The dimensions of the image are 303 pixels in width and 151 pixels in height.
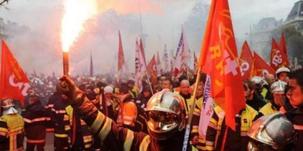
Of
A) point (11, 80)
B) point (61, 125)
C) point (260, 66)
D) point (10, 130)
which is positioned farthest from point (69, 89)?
point (260, 66)

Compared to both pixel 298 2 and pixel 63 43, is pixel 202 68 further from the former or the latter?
pixel 298 2

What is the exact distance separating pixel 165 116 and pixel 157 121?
8 cm

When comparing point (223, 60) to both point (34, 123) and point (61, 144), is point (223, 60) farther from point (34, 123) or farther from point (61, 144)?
point (34, 123)

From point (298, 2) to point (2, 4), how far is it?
5971 cm

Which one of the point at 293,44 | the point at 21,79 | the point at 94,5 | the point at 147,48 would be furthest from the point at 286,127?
the point at 293,44

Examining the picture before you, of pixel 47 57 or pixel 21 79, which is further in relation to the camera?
pixel 47 57

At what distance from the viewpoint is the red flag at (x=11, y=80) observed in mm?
10992

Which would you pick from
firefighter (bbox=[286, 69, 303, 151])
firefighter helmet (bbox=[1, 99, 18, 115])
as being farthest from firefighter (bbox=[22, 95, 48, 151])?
firefighter (bbox=[286, 69, 303, 151])

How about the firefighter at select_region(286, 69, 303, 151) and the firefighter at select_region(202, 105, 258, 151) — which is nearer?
the firefighter at select_region(286, 69, 303, 151)

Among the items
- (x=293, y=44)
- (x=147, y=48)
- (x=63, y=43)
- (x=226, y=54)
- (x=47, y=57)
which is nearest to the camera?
Answer: (x=63, y=43)

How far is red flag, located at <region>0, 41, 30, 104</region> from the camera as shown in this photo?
36.1ft

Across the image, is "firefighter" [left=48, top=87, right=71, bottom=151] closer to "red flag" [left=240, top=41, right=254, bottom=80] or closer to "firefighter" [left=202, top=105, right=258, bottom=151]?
"firefighter" [left=202, top=105, right=258, bottom=151]

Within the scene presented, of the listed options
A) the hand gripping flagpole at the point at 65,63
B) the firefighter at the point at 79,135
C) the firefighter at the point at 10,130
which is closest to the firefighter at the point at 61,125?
the firefighter at the point at 79,135

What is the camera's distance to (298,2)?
237ft
